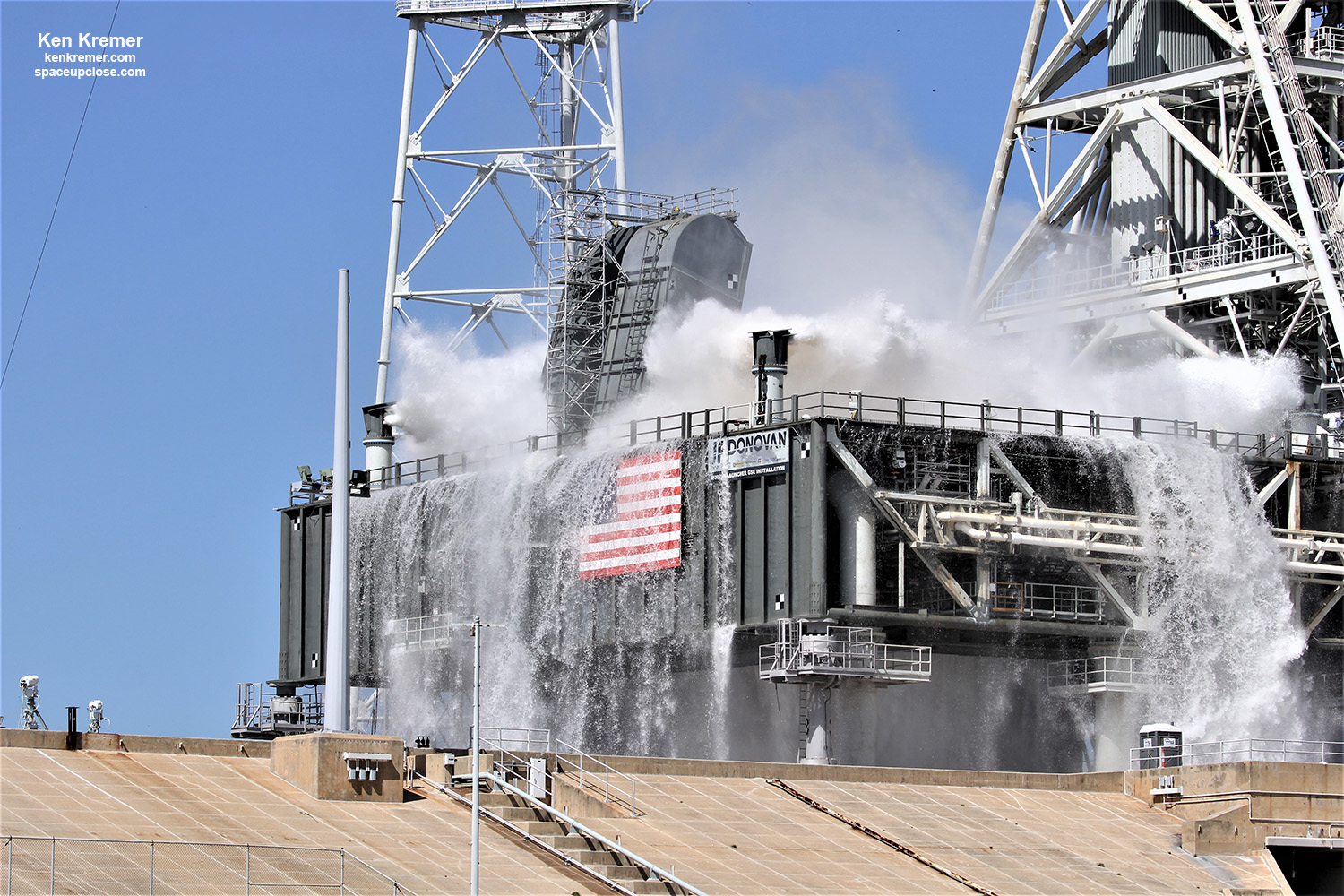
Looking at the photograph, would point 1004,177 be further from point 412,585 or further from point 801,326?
point 412,585

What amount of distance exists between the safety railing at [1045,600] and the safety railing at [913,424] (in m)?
4.63

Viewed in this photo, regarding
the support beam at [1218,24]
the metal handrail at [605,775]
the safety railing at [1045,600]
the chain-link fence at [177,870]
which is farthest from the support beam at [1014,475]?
the chain-link fence at [177,870]

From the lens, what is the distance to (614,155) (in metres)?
88.2

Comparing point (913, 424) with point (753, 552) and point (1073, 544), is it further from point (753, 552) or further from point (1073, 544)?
point (753, 552)

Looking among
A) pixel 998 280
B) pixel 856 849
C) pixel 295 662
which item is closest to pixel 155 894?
pixel 856 849

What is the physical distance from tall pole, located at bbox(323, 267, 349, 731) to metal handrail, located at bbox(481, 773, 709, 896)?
4709 mm

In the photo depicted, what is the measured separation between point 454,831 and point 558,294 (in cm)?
4005

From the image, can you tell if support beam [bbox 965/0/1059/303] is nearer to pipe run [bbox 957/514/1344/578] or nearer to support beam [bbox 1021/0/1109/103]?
support beam [bbox 1021/0/1109/103]

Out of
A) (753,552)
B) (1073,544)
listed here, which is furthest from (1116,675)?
(753,552)

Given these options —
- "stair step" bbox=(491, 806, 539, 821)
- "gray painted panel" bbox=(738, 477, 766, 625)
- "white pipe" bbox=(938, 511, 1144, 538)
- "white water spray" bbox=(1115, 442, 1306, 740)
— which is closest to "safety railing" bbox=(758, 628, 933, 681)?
"gray painted panel" bbox=(738, 477, 766, 625)

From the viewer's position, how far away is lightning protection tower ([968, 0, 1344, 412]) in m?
75.2

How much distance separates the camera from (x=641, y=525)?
67312mm

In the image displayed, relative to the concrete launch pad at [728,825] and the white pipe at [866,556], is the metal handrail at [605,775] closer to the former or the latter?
the concrete launch pad at [728,825]

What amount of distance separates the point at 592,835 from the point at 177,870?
10657 millimetres
